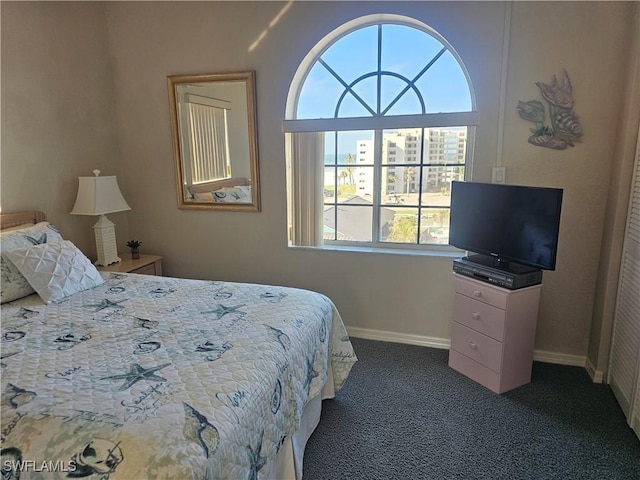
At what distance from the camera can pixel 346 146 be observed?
326 centimetres

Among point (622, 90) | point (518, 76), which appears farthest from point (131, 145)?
point (622, 90)

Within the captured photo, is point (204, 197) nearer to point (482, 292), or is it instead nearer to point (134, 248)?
point (134, 248)

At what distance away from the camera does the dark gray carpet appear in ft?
6.30

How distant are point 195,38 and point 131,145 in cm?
109

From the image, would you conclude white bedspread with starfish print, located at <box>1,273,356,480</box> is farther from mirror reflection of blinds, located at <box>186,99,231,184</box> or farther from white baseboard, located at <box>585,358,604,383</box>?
white baseboard, located at <box>585,358,604,383</box>

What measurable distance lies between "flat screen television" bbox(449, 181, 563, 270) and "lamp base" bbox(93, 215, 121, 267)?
2.62m

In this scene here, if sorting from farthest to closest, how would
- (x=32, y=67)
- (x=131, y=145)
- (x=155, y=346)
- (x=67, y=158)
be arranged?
1. (x=131, y=145)
2. (x=67, y=158)
3. (x=32, y=67)
4. (x=155, y=346)

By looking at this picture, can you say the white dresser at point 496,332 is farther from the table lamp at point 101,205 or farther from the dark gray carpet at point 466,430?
the table lamp at point 101,205

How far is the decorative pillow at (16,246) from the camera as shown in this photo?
219 cm

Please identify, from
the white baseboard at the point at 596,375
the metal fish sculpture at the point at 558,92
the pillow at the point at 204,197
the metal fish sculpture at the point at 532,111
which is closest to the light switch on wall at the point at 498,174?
the metal fish sculpture at the point at 532,111

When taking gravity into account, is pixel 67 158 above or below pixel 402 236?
above

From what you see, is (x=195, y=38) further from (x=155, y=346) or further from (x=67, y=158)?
(x=155, y=346)

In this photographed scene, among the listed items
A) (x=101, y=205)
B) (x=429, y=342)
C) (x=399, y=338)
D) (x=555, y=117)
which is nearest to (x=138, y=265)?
(x=101, y=205)

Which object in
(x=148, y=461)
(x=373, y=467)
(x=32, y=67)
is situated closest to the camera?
(x=148, y=461)
